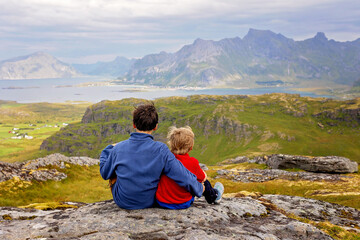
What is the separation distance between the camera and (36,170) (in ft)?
99.5

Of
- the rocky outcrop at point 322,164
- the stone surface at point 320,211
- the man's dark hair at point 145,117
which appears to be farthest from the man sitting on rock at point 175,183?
the rocky outcrop at point 322,164

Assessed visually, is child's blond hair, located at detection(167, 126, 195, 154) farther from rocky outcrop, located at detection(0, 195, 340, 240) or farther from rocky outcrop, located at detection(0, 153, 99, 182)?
rocky outcrop, located at detection(0, 153, 99, 182)

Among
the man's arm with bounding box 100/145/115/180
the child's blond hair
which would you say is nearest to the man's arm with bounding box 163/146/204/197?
the child's blond hair

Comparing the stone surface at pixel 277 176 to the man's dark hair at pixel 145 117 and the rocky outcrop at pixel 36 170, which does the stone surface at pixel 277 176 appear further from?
the man's dark hair at pixel 145 117

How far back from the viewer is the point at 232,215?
12430 millimetres

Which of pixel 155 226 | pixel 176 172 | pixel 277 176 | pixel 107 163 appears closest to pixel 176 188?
pixel 176 172

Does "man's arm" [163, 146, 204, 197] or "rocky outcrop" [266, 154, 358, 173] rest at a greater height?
"man's arm" [163, 146, 204, 197]

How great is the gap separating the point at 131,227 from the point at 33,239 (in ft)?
10.9

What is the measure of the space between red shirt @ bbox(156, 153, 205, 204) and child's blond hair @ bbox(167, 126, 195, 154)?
37cm

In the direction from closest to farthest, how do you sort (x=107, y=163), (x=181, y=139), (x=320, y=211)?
(x=107, y=163), (x=181, y=139), (x=320, y=211)

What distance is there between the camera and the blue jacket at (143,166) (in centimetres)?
933

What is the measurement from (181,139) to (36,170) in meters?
27.7

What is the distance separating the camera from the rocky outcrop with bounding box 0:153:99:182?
2734cm

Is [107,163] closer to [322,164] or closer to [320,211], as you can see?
[320,211]
